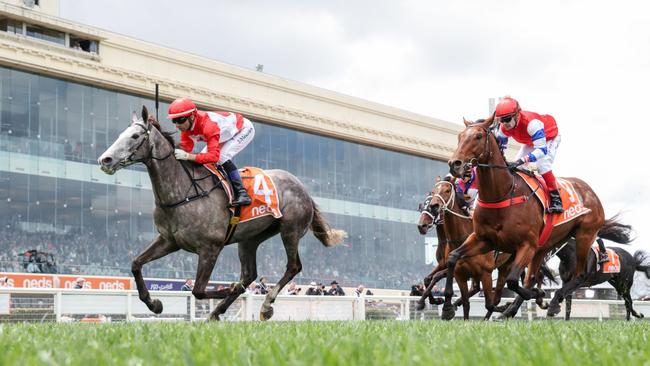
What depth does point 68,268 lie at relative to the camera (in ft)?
107

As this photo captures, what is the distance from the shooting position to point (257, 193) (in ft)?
32.3

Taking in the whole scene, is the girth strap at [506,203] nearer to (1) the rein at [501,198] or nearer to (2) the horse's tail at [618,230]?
(1) the rein at [501,198]

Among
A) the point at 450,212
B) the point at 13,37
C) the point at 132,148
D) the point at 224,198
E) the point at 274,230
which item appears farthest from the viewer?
the point at 13,37

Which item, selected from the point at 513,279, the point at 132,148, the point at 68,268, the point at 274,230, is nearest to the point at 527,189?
the point at 513,279

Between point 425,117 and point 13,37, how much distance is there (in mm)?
27294

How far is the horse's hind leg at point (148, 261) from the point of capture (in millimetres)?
8984

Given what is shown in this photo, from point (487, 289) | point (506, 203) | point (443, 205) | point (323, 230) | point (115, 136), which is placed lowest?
point (487, 289)

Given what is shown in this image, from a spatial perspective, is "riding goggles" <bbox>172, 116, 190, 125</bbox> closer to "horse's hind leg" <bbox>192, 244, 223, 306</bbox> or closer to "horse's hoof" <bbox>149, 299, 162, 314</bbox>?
"horse's hind leg" <bbox>192, 244, 223, 306</bbox>

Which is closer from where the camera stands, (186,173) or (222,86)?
(186,173)

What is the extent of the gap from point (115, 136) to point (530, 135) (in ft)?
93.7

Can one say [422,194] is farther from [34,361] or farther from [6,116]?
[34,361]

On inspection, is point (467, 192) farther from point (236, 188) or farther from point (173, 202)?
point (173, 202)

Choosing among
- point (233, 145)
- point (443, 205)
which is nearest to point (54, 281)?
point (443, 205)

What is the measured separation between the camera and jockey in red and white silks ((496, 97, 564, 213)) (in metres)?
9.91
